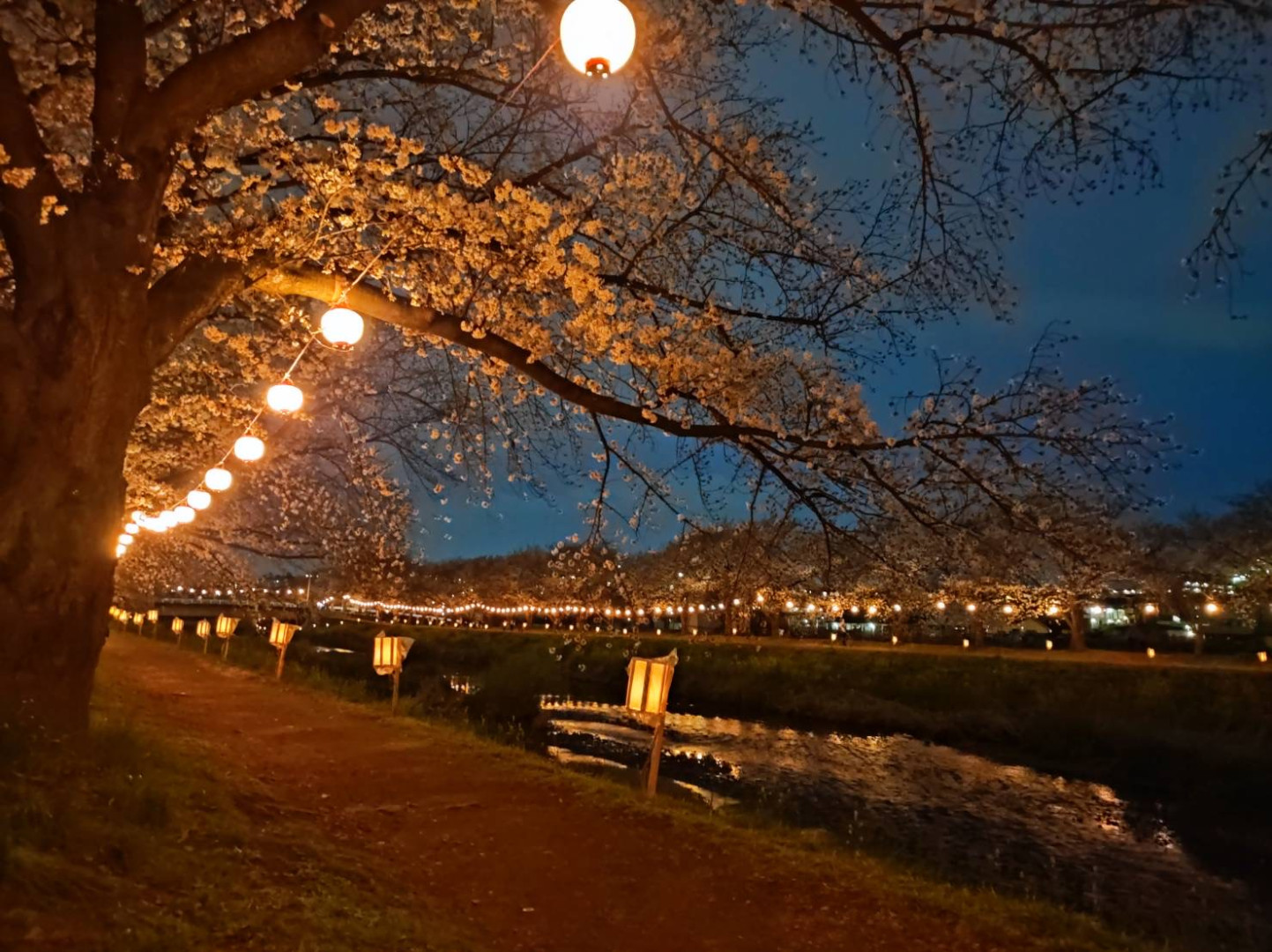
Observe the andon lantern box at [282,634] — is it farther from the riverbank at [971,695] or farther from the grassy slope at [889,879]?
the grassy slope at [889,879]

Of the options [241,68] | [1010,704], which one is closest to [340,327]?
[241,68]

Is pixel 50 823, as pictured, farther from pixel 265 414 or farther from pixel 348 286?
pixel 265 414

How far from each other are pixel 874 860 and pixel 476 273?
22.1ft

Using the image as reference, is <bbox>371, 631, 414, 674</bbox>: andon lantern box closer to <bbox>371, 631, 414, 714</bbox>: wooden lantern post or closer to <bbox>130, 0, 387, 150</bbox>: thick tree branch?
<bbox>371, 631, 414, 714</bbox>: wooden lantern post

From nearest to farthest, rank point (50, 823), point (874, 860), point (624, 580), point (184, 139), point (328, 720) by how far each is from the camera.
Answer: point (50, 823) → point (184, 139) → point (874, 860) → point (624, 580) → point (328, 720)

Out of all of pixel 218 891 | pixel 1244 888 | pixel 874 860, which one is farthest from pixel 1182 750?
pixel 218 891

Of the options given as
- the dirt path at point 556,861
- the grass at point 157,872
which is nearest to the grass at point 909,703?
the dirt path at point 556,861

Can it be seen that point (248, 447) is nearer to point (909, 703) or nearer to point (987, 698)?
point (909, 703)

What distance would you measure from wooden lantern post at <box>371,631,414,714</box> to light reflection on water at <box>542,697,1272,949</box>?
4.71 metres

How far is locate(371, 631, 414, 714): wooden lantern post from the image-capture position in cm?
1438

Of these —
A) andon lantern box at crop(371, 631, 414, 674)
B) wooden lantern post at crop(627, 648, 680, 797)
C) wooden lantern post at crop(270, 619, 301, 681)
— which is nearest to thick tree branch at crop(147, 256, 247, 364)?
wooden lantern post at crop(627, 648, 680, 797)

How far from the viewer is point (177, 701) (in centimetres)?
1452

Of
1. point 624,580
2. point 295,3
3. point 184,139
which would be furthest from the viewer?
point 624,580

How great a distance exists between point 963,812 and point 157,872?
16240mm
